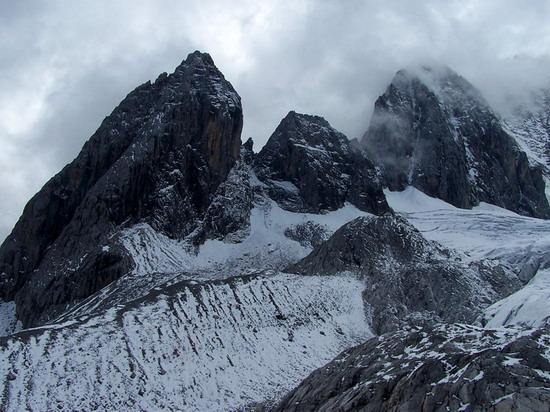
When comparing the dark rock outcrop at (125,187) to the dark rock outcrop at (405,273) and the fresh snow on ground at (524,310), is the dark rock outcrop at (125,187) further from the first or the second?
the fresh snow on ground at (524,310)

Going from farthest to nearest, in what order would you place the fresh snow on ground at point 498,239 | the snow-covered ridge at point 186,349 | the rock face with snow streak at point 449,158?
the rock face with snow streak at point 449,158 < the fresh snow on ground at point 498,239 < the snow-covered ridge at point 186,349

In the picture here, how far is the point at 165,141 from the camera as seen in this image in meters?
131

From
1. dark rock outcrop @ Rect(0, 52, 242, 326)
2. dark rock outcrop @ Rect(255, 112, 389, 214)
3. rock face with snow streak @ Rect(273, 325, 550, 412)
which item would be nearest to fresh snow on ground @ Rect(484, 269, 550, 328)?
rock face with snow streak @ Rect(273, 325, 550, 412)

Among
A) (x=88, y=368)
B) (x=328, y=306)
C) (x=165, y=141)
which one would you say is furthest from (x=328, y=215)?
(x=88, y=368)

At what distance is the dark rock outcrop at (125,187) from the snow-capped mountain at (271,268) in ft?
1.13

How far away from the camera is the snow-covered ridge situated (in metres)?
56.1

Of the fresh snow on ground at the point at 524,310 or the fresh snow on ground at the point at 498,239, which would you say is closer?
the fresh snow on ground at the point at 524,310

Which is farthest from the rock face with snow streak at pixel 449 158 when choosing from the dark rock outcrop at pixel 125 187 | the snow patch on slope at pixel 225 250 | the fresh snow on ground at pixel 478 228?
the dark rock outcrop at pixel 125 187

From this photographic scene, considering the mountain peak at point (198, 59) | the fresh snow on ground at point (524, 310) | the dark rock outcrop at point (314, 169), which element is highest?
the mountain peak at point (198, 59)

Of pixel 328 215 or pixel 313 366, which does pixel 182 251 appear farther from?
pixel 313 366

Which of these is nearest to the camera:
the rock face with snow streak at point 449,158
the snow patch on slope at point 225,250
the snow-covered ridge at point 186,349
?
the snow-covered ridge at point 186,349

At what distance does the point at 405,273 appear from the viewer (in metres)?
96.0

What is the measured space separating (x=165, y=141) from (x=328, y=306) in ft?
182

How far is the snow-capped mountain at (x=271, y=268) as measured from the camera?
48875 millimetres
